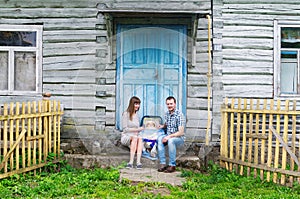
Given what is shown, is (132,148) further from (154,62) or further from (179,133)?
(154,62)

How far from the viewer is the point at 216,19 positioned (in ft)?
29.5

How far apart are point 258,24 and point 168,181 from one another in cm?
363

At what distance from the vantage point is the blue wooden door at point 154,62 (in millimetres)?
9039

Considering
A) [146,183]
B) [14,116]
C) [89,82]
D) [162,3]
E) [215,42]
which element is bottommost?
[146,183]

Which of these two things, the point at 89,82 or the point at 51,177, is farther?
the point at 89,82

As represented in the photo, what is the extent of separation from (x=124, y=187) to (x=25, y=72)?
11.8 feet

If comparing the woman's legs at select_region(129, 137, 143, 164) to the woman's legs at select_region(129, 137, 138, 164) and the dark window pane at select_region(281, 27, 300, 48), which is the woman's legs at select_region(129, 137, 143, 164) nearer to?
the woman's legs at select_region(129, 137, 138, 164)

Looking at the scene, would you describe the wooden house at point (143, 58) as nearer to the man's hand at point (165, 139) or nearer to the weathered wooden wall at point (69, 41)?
the weathered wooden wall at point (69, 41)

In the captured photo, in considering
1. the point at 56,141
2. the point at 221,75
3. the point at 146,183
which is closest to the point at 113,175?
the point at 146,183

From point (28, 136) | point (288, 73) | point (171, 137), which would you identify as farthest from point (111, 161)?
point (288, 73)

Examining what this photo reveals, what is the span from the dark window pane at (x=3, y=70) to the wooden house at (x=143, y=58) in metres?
0.02

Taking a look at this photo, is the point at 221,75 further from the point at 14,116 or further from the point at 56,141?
the point at 14,116

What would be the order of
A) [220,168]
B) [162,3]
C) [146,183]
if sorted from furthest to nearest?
[162,3] < [220,168] < [146,183]

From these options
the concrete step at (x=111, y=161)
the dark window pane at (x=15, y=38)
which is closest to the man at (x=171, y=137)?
the concrete step at (x=111, y=161)
